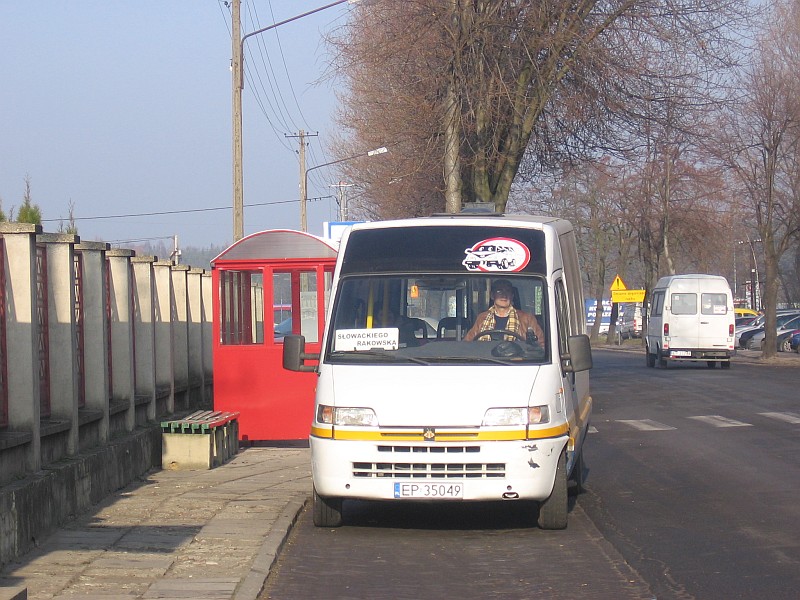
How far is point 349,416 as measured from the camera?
8398 millimetres

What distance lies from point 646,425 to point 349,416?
10.1 m

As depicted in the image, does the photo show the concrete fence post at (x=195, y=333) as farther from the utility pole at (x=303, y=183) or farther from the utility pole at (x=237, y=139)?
the utility pole at (x=303, y=183)

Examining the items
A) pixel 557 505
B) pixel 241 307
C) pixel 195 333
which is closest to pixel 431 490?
pixel 557 505

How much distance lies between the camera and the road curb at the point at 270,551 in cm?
674

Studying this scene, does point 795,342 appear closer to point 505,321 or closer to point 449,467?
point 505,321

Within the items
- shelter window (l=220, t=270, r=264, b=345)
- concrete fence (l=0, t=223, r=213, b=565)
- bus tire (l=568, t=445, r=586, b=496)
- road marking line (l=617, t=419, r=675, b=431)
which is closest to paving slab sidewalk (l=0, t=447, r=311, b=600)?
concrete fence (l=0, t=223, r=213, b=565)

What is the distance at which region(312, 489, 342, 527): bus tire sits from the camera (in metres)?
8.84

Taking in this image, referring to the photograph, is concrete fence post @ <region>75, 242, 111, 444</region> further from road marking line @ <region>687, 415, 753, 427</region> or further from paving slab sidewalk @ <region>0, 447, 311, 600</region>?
road marking line @ <region>687, 415, 753, 427</region>

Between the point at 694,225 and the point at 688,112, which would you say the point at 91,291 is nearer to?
the point at 688,112

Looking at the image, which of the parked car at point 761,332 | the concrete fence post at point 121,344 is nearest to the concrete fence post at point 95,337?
the concrete fence post at point 121,344

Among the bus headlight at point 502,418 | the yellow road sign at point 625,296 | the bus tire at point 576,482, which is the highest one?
the yellow road sign at point 625,296

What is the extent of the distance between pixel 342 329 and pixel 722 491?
4.13 metres

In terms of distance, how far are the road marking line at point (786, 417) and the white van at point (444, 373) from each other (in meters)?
8.45

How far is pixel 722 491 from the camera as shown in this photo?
10695 mm
